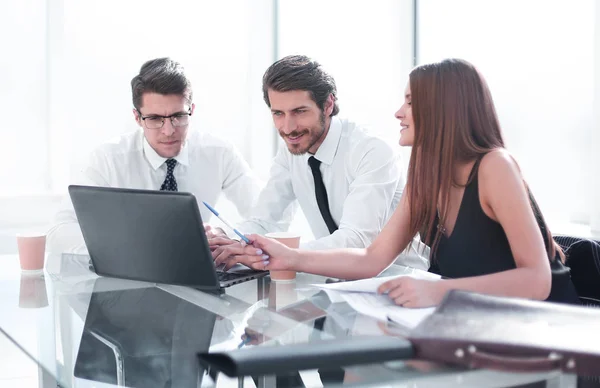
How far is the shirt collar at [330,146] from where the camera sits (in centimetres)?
268

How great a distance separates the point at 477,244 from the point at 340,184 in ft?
3.22

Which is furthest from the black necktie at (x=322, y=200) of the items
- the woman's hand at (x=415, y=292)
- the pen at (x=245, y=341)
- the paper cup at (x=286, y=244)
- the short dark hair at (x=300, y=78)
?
the pen at (x=245, y=341)

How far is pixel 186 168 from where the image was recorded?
302 centimetres

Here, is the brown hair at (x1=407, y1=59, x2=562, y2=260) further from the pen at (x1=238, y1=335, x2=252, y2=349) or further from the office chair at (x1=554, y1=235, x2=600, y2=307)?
the pen at (x1=238, y1=335, x2=252, y2=349)

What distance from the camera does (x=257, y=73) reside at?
4805 mm

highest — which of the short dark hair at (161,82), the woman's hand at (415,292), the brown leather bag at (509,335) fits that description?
the short dark hair at (161,82)

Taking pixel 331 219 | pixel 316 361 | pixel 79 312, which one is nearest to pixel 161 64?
pixel 331 219

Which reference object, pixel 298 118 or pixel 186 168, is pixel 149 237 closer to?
pixel 298 118

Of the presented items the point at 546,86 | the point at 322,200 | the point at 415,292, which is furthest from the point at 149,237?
the point at 546,86

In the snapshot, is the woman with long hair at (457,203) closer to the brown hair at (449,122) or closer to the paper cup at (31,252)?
the brown hair at (449,122)

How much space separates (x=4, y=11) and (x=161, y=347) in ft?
10.7

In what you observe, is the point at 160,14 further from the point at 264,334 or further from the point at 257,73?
the point at 264,334

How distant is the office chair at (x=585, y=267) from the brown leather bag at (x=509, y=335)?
1.90ft

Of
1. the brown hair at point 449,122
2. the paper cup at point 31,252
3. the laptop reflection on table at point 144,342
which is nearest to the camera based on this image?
the laptop reflection on table at point 144,342
